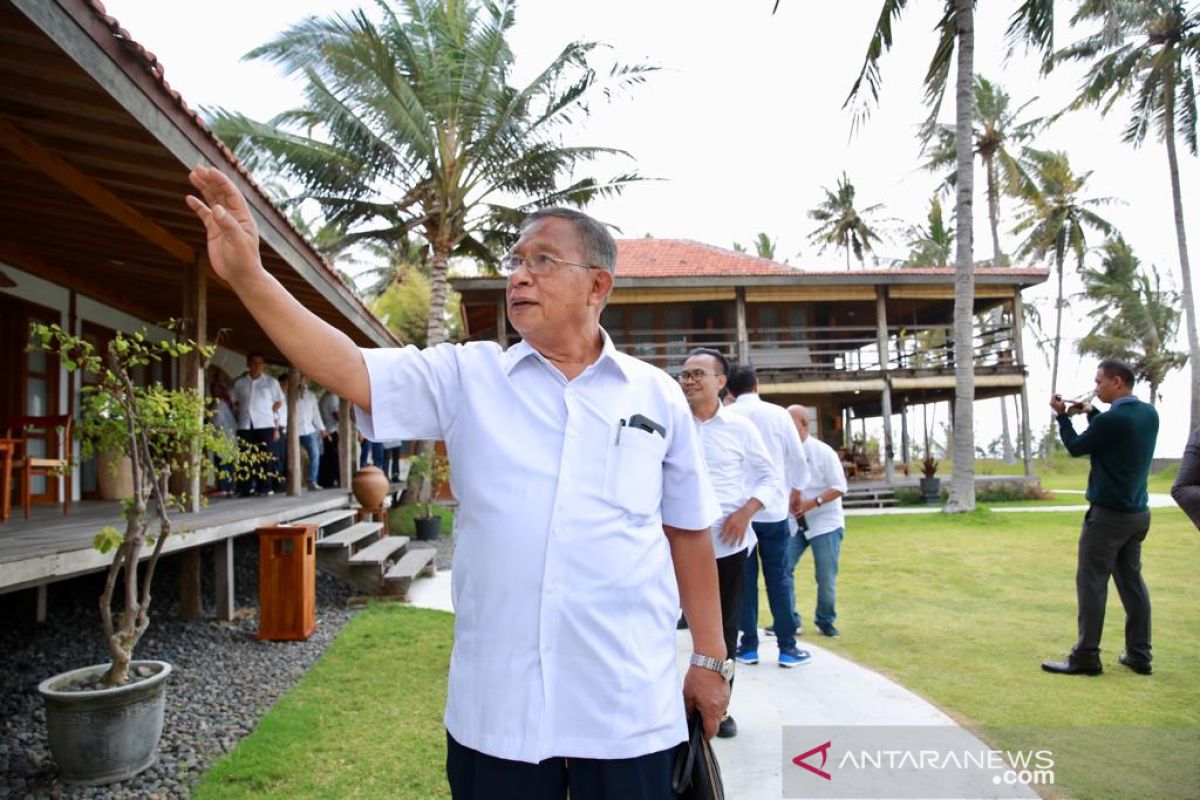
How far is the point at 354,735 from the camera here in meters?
4.37

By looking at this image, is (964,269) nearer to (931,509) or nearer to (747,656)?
(931,509)

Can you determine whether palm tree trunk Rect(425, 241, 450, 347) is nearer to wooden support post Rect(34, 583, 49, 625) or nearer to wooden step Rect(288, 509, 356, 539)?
wooden step Rect(288, 509, 356, 539)

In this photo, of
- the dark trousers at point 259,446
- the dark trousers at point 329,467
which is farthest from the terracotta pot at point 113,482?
the dark trousers at point 329,467

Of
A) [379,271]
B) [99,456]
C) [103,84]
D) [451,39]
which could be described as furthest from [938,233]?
[103,84]

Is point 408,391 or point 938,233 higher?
point 938,233

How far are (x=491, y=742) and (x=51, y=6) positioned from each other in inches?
136

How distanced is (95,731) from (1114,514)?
18.7 feet

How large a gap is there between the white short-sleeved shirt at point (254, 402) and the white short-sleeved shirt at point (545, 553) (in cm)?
887

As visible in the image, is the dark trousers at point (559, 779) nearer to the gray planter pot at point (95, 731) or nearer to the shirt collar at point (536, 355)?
the shirt collar at point (536, 355)

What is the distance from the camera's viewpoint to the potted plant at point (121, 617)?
371 centimetres

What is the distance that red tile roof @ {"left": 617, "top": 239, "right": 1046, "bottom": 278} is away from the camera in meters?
20.6

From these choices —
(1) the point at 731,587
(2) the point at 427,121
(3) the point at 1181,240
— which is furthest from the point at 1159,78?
(1) the point at 731,587

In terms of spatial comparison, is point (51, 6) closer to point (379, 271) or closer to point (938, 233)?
point (379, 271)

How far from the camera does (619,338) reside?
74.0 ft
